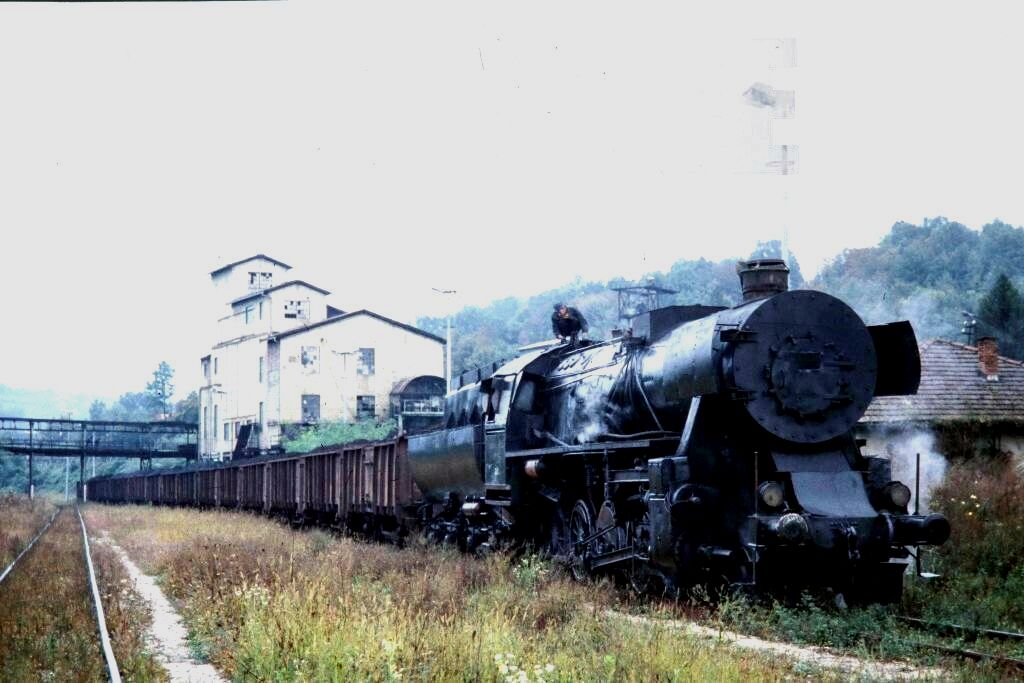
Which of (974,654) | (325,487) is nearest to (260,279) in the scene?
(325,487)

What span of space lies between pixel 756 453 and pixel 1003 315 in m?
29.8

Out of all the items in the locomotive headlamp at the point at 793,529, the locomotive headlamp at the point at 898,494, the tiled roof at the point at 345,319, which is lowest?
the locomotive headlamp at the point at 793,529

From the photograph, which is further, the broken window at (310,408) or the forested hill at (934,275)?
the broken window at (310,408)

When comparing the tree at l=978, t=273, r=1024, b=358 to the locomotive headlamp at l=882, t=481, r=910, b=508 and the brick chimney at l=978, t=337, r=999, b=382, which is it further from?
the locomotive headlamp at l=882, t=481, r=910, b=508

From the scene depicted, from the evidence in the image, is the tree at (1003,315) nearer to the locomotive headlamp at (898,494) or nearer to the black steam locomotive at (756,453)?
the black steam locomotive at (756,453)

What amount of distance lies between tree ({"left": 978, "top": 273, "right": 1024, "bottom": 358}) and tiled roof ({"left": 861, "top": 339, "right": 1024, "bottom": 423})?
1234 cm

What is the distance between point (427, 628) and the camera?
8508mm

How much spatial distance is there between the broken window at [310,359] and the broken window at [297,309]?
5.77 m

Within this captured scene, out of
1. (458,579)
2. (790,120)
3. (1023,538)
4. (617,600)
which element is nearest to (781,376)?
(617,600)

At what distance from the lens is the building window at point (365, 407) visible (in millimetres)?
57781

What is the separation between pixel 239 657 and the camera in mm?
8516

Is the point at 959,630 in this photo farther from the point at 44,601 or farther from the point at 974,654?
the point at 44,601

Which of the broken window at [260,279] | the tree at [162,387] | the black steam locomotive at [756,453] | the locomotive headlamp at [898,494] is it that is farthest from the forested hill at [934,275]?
the tree at [162,387]

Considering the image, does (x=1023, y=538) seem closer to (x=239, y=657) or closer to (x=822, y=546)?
(x=822, y=546)
